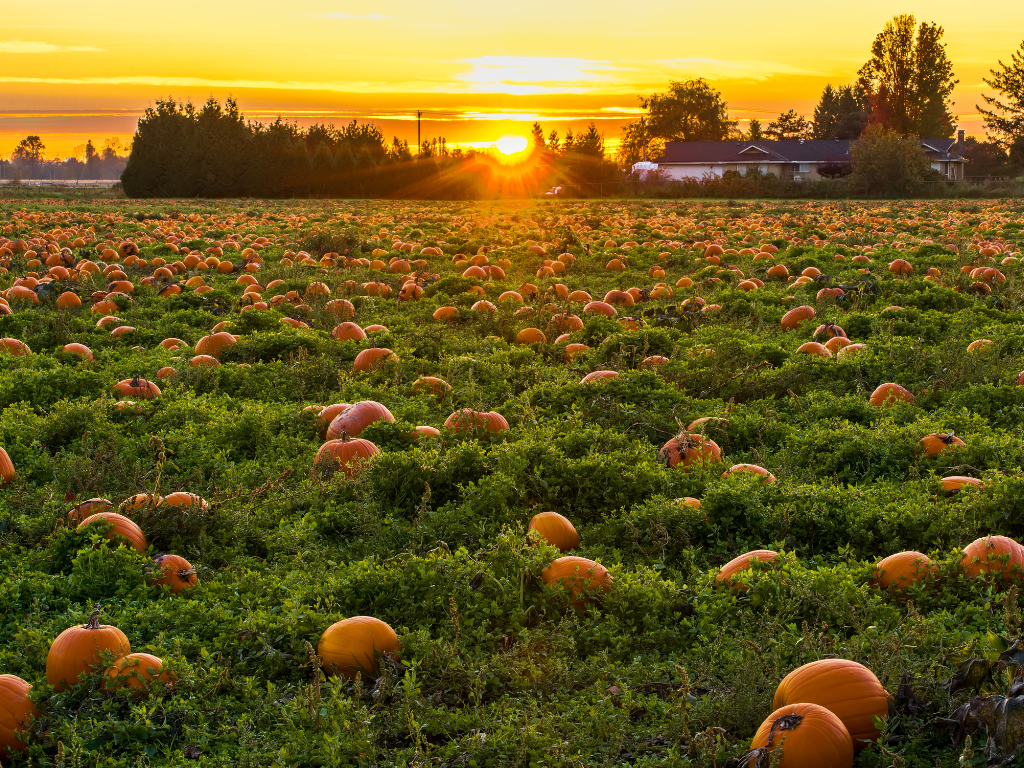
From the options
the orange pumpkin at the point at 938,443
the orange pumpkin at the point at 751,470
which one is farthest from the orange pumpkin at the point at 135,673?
the orange pumpkin at the point at 938,443

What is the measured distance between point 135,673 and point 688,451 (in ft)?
11.6

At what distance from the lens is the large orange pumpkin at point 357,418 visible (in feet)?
19.9

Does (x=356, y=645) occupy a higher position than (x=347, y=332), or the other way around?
(x=347, y=332)

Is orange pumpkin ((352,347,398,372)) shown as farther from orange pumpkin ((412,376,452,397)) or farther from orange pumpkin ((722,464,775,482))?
orange pumpkin ((722,464,775,482))

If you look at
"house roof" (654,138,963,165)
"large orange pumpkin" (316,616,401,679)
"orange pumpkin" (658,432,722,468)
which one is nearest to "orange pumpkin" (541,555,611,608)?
"large orange pumpkin" (316,616,401,679)

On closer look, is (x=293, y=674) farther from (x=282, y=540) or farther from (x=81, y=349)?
(x=81, y=349)

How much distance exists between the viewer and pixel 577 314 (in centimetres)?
1060

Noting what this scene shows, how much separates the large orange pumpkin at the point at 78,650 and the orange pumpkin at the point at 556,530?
2.06 metres

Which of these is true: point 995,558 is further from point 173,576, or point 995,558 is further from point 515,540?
point 173,576

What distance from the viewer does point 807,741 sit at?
2906 mm

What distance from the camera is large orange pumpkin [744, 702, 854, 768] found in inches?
114

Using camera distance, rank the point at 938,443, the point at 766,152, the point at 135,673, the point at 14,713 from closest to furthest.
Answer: the point at 14,713, the point at 135,673, the point at 938,443, the point at 766,152

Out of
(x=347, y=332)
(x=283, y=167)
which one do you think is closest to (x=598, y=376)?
(x=347, y=332)

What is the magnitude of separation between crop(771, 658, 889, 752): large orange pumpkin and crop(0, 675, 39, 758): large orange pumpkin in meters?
2.70
